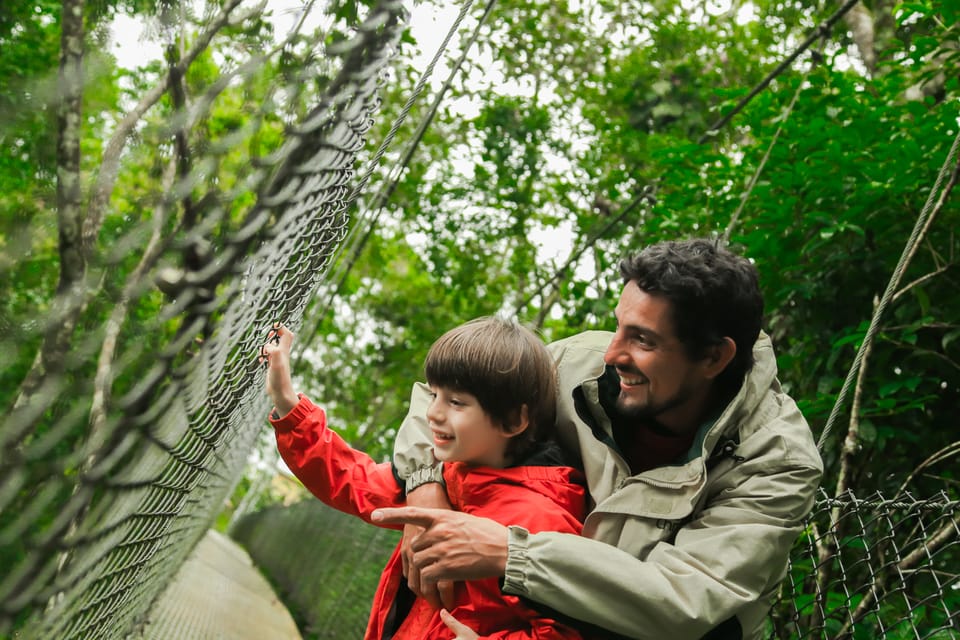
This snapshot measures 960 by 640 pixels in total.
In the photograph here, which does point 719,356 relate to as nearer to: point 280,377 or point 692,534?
point 692,534

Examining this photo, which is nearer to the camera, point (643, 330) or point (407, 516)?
point (407, 516)

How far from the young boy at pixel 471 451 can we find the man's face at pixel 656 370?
6.3 inches

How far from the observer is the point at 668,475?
152cm

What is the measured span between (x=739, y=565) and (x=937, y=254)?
1.76 metres

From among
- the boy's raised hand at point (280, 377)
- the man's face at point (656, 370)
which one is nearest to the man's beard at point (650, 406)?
the man's face at point (656, 370)

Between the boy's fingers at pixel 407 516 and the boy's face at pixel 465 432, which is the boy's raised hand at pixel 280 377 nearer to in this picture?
the boy's face at pixel 465 432

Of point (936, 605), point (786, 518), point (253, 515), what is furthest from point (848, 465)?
point (253, 515)

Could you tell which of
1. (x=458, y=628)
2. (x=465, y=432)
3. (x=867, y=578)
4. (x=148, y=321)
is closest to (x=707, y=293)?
(x=465, y=432)

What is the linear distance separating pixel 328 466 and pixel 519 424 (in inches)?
14.4

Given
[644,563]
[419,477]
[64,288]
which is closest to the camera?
[64,288]

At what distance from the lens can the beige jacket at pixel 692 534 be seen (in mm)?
1372

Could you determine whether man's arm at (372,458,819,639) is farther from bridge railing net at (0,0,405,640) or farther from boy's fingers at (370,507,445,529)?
bridge railing net at (0,0,405,640)

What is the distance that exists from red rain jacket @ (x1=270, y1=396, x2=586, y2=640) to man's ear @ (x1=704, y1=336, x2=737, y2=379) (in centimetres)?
30

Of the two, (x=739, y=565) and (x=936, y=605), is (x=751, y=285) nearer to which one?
(x=739, y=565)
